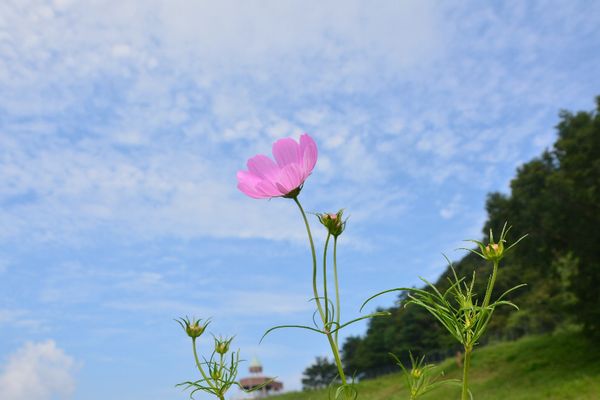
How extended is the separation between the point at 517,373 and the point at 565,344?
2181 mm

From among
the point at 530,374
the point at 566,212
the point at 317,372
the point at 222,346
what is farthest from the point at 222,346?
the point at 317,372

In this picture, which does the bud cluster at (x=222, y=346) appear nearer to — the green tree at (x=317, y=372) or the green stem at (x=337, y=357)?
the green stem at (x=337, y=357)

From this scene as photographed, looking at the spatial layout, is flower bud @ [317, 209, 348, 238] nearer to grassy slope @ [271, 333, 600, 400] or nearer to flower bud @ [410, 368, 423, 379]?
flower bud @ [410, 368, 423, 379]

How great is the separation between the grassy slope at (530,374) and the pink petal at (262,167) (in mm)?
10368

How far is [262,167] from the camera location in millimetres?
616

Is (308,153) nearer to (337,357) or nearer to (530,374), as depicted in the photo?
(337,357)

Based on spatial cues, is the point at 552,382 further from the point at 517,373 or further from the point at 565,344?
the point at 565,344

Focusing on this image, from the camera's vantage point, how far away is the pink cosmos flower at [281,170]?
59cm

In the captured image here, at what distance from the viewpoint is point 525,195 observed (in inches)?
531

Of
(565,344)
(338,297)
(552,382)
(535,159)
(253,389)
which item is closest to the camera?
(338,297)

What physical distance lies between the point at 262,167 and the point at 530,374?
585 inches

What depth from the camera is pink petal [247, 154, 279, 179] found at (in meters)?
0.61

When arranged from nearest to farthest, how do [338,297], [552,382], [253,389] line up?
[338,297], [253,389], [552,382]

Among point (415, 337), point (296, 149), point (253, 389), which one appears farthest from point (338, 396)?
point (415, 337)
